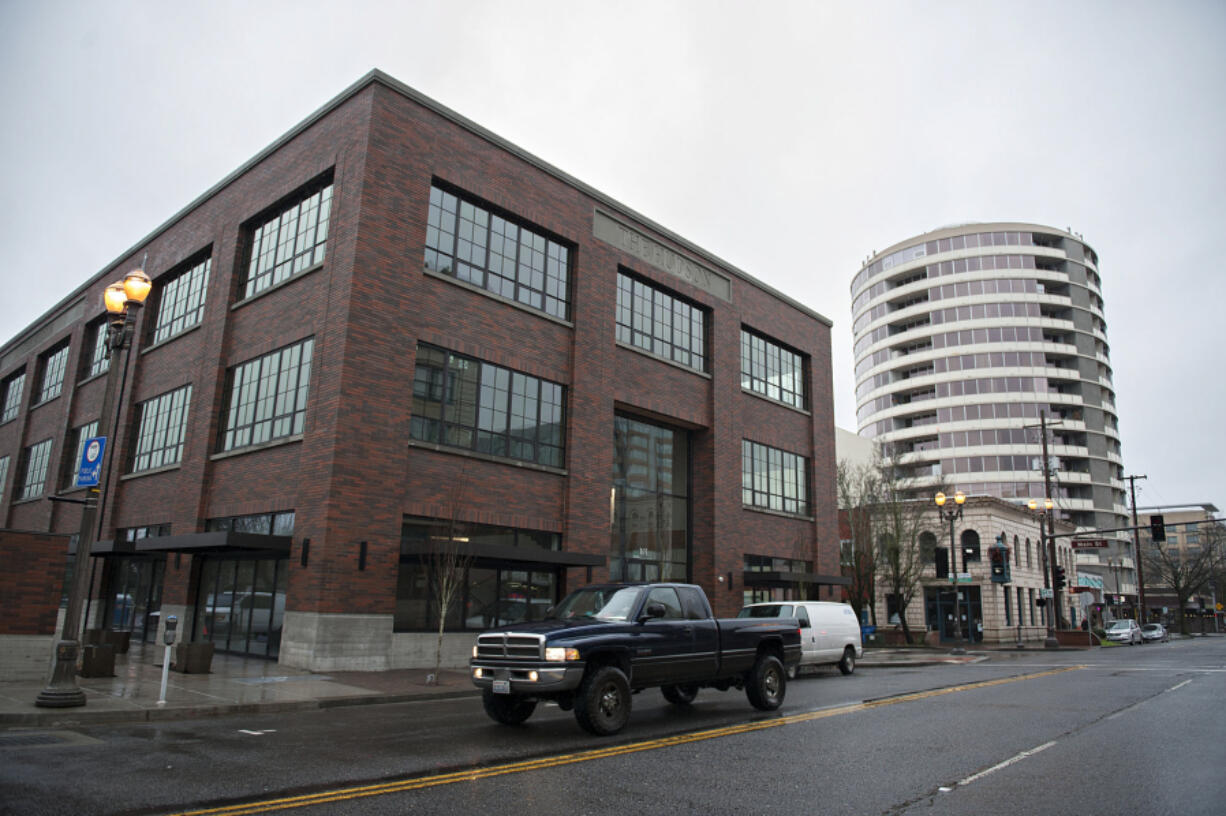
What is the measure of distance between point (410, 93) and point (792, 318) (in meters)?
20.1

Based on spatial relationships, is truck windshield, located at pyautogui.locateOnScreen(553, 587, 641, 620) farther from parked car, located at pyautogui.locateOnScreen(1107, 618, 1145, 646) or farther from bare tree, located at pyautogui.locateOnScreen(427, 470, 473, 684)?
parked car, located at pyautogui.locateOnScreen(1107, 618, 1145, 646)

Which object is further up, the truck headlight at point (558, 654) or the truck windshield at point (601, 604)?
the truck windshield at point (601, 604)

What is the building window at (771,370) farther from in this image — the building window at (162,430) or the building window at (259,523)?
the building window at (162,430)

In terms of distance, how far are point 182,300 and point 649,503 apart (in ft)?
58.9

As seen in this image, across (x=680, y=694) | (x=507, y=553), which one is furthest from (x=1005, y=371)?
(x=680, y=694)

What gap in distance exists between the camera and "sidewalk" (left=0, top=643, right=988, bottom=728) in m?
11.0

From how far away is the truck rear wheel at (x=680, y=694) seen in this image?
13188mm

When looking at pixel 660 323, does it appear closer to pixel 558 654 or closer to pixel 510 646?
pixel 510 646

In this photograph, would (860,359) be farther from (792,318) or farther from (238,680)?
(238,680)

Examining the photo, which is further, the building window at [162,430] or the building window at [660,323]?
the building window at [660,323]

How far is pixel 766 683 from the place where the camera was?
12.5 metres

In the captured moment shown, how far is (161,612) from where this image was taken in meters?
23.1

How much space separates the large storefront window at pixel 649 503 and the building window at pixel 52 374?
25.8 meters

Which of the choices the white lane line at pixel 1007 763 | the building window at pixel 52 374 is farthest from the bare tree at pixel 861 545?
the building window at pixel 52 374
